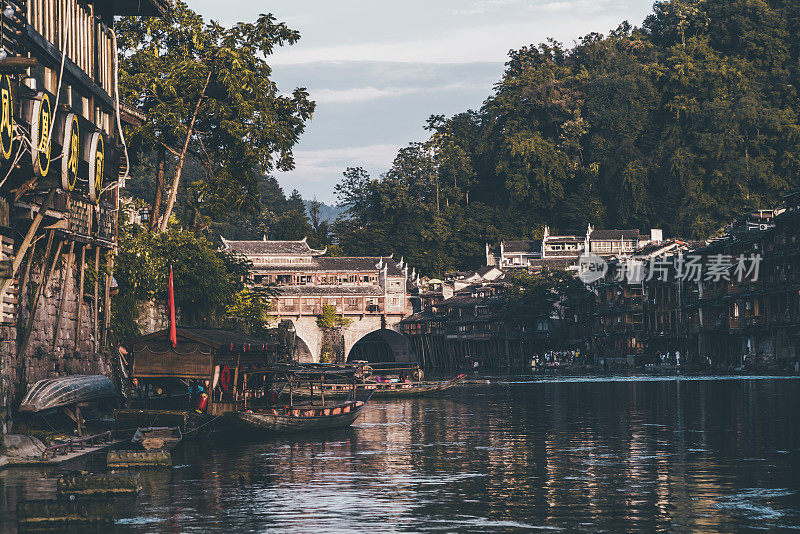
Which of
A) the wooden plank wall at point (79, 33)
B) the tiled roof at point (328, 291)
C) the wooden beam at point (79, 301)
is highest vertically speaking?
the wooden plank wall at point (79, 33)

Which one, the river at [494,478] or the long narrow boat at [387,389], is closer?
the river at [494,478]

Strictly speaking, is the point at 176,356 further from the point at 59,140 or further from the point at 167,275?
the point at 167,275

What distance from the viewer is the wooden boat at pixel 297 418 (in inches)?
1526

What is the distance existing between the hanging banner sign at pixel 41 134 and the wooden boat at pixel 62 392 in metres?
6.77

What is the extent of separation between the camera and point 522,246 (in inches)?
6255

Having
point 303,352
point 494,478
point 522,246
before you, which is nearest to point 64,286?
point 494,478

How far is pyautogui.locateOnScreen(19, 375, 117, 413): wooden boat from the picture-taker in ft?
101

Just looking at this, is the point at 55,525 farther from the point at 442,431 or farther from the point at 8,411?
the point at 442,431

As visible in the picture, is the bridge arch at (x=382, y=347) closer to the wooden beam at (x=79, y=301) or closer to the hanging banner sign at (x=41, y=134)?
the wooden beam at (x=79, y=301)

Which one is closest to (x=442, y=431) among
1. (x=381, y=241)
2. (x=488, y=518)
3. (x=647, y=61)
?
(x=488, y=518)

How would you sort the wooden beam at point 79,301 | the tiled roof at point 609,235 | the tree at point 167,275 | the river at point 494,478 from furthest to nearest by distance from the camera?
the tiled roof at point 609,235 < the tree at point 167,275 < the wooden beam at point 79,301 < the river at point 494,478

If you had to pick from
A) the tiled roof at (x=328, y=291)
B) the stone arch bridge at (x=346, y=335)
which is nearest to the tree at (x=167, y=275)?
the stone arch bridge at (x=346, y=335)

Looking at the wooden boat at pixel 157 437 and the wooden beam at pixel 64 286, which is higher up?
the wooden beam at pixel 64 286

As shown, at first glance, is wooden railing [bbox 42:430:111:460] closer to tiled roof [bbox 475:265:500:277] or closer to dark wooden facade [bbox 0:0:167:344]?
dark wooden facade [bbox 0:0:167:344]
